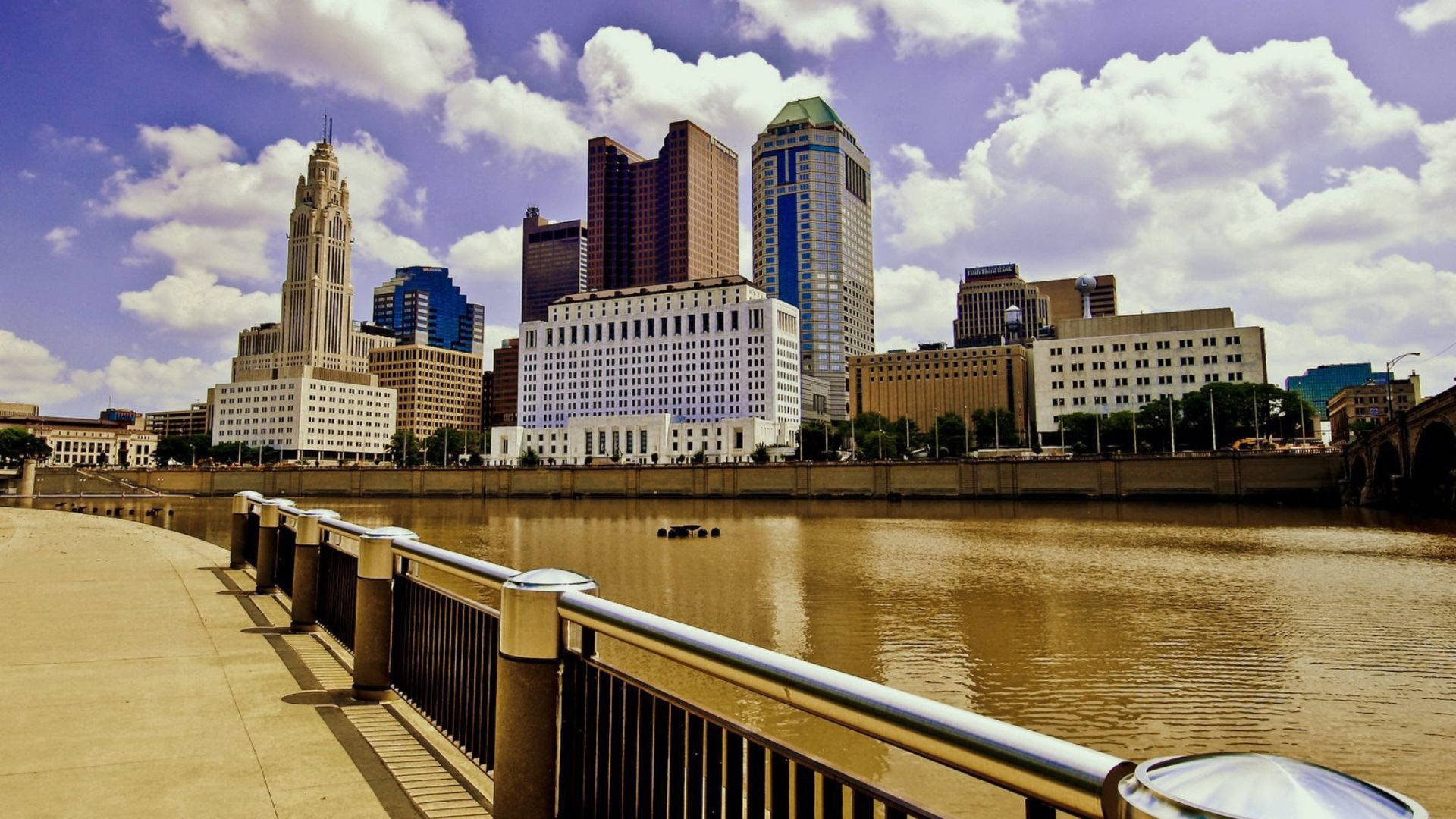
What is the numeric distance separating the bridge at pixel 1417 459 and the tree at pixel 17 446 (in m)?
215

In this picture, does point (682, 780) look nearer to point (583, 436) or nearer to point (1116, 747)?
point (1116, 747)

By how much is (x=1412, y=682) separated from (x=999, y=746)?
67.8ft

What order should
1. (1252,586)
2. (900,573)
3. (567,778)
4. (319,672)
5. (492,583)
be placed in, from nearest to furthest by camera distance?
(567,778) → (492,583) → (319,672) → (1252,586) → (900,573)

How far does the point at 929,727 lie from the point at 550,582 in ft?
9.87

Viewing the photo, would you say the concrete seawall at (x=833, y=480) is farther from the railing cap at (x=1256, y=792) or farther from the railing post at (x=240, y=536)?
the railing cap at (x=1256, y=792)

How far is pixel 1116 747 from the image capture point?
1358 cm

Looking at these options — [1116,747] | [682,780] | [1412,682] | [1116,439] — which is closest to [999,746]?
[682,780]

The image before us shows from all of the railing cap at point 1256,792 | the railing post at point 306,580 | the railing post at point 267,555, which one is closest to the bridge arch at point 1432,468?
the railing post at point 267,555

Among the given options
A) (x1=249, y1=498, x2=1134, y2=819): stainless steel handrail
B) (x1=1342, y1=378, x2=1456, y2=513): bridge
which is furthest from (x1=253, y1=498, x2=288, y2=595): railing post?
(x1=1342, y1=378, x2=1456, y2=513): bridge

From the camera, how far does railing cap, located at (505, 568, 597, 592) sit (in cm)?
518

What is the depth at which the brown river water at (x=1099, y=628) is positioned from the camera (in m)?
14.2

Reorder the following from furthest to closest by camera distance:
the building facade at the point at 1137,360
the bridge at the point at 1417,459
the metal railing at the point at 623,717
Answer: the building facade at the point at 1137,360
the bridge at the point at 1417,459
the metal railing at the point at 623,717

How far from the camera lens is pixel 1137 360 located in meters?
155

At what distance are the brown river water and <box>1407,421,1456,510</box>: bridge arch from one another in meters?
10.2
